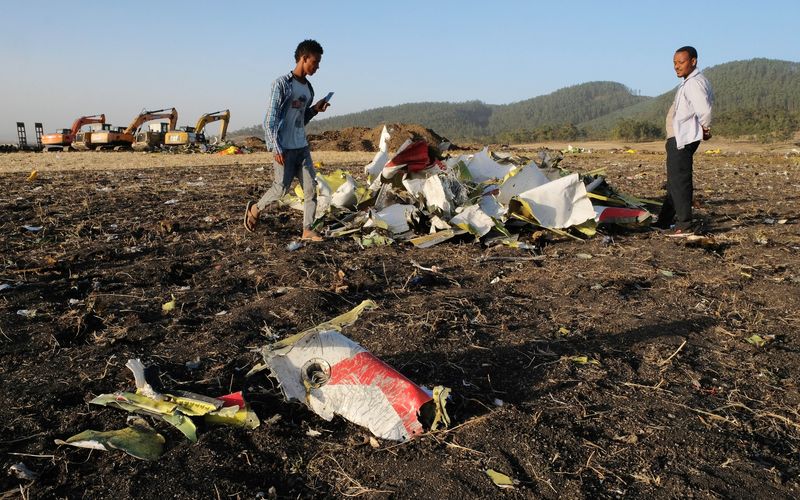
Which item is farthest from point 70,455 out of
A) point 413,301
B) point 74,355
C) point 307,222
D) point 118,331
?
point 307,222

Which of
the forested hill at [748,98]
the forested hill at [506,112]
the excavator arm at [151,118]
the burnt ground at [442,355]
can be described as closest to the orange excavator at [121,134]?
the excavator arm at [151,118]

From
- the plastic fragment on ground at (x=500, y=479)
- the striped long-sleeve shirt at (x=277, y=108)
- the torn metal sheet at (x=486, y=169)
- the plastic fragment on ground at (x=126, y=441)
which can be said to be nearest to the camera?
the plastic fragment on ground at (x=500, y=479)

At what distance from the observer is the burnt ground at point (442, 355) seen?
5.44 ft

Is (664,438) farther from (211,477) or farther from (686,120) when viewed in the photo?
(686,120)

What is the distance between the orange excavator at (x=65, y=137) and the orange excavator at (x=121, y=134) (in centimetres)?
67

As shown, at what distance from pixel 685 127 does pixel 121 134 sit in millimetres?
22597

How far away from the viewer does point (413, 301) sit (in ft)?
10.3

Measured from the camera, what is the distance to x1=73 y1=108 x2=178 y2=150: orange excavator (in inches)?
869

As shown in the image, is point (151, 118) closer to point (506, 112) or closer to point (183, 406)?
point (183, 406)

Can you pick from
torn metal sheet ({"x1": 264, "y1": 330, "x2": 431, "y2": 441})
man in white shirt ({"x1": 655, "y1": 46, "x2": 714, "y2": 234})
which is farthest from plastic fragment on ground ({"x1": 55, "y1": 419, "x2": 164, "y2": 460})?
man in white shirt ({"x1": 655, "y1": 46, "x2": 714, "y2": 234})

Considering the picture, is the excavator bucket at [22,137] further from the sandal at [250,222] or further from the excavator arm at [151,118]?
the sandal at [250,222]

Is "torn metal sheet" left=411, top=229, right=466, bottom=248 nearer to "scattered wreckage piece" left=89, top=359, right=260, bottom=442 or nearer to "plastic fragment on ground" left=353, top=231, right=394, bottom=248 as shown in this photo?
"plastic fragment on ground" left=353, top=231, right=394, bottom=248

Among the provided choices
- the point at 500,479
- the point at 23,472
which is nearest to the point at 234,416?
the point at 23,472

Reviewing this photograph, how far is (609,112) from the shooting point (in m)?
81.7
